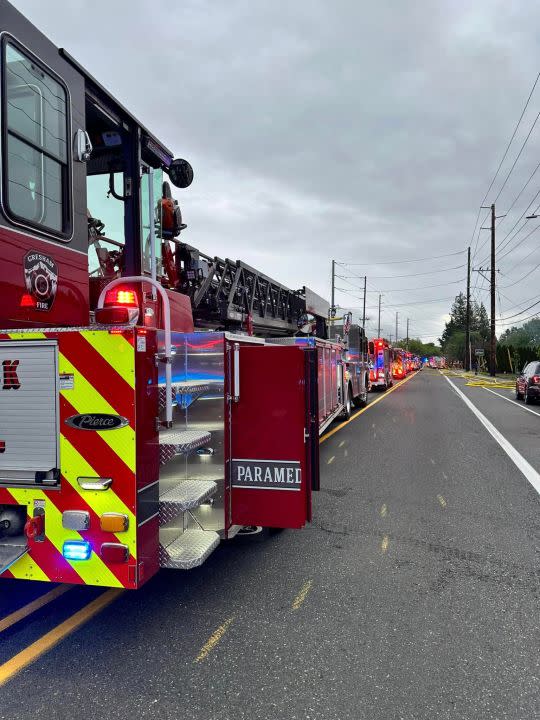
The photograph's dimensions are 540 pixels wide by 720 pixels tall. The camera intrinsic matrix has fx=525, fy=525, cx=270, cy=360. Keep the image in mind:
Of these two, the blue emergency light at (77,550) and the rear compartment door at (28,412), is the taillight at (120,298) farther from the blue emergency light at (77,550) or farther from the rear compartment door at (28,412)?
the blue emergency light at (77,550)

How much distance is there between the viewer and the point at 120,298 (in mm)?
3307

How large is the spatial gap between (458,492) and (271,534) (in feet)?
8.80

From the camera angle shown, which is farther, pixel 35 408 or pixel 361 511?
pixel 361 511

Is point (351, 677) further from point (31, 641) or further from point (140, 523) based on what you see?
point (31, 641)

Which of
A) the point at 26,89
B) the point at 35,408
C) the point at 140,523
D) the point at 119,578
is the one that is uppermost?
the point at 26,89

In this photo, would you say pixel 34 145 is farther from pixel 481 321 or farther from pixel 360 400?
pixel 481 321

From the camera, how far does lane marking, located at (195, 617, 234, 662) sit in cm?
288

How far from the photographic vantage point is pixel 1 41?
8.98ft

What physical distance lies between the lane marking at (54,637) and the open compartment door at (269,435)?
102cm

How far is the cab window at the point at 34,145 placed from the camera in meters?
2.82

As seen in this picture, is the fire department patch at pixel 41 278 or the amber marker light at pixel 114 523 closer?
the amber marker light at pixel 114 523

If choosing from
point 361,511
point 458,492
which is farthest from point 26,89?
point 458,492

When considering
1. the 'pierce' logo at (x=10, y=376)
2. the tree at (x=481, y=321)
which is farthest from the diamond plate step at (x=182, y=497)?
the tree at (x=481, y=321)

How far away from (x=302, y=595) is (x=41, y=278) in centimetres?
266
